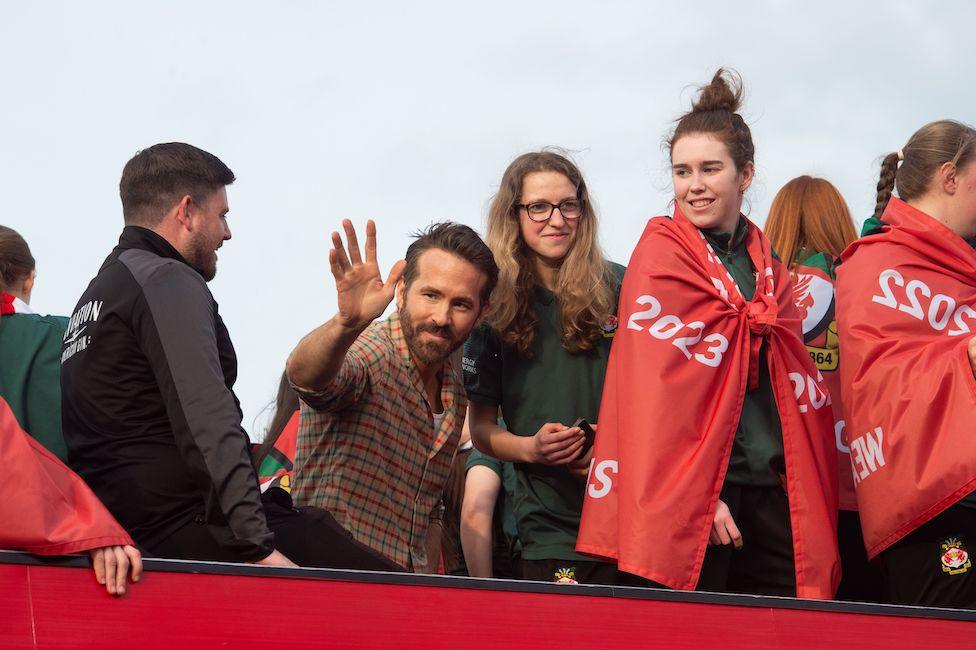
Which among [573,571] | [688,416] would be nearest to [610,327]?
[688,416]

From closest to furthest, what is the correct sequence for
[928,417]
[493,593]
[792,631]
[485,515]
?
[493,593] < [792,631] < [928,417] < [485,515]

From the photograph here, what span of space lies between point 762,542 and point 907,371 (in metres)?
0.66

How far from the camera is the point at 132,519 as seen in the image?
2930 mm

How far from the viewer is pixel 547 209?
13.4 ft

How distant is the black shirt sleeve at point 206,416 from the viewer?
282 centimetres

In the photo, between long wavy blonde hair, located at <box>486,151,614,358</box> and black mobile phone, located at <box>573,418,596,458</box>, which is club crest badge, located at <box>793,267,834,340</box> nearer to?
long wavy blonde hair, located at <box>486,151,614,358</box>

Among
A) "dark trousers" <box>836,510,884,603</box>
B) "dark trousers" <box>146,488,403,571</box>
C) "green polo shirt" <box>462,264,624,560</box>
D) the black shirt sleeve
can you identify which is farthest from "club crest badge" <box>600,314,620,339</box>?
the black shirt sleeve

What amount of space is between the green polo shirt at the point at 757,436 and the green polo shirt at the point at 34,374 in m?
1.97

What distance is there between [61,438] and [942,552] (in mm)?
2600

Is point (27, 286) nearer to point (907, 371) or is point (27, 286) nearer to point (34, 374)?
point (34, 374)

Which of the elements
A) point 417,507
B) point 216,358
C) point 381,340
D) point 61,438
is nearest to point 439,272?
point 381,340

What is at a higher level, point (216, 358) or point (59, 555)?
point (216, 358)

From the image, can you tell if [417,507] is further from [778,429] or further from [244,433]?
[778,429]

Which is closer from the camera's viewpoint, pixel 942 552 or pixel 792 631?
pixel 792 631
